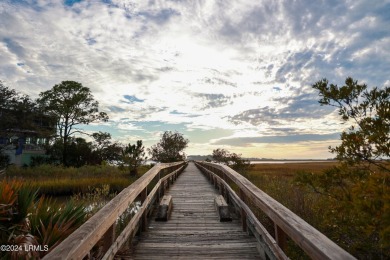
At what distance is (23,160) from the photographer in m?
33.4

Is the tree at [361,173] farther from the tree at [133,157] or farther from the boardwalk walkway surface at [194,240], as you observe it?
the tree at [133,157]

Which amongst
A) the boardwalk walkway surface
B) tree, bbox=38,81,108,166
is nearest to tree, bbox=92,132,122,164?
tree, bbox=38,81,108,166

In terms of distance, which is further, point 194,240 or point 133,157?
point 133,157

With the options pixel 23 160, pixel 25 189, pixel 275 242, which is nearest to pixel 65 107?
pixel 23 160

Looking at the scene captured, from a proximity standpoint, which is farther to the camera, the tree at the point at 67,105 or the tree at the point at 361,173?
the tree at the point at 67,105

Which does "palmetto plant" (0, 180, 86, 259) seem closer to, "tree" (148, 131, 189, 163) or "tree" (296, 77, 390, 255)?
"tree" (296, 77, 390, 255)

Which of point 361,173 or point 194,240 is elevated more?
point 361,173

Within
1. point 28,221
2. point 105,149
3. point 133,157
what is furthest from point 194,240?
point 105,149

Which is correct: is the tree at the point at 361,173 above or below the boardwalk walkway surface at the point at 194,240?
above

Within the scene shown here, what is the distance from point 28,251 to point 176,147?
41.4 m

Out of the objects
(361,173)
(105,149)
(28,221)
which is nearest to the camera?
(361,173)

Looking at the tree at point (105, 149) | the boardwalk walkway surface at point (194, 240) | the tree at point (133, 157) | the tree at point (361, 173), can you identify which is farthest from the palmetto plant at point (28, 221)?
the tree at point (105, 149)

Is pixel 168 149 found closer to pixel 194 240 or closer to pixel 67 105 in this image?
pixel 67 105

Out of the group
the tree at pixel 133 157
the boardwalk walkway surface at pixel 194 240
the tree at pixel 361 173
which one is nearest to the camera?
the tree at pixel 361 173
